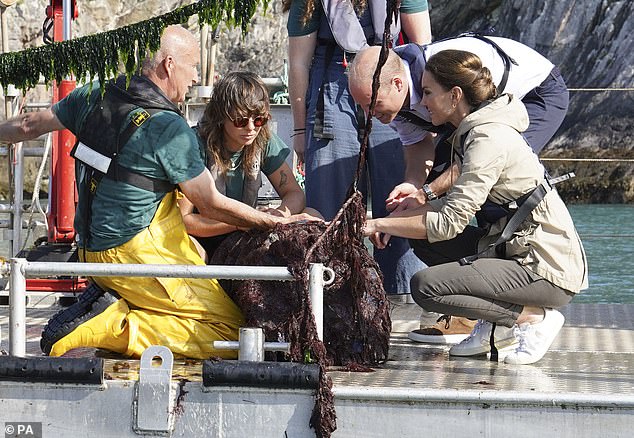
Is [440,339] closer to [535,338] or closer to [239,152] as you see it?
[535,338]

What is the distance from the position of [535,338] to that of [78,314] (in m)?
1.85

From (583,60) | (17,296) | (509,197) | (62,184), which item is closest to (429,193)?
(509,197)

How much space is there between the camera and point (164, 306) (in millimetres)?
4500

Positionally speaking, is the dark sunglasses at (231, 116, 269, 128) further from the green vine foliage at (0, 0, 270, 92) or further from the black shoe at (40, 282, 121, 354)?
the black shoe at (40, 282, 121, 354)

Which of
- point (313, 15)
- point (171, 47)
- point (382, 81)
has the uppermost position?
point (313, 15)

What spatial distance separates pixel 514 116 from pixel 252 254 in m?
1.20

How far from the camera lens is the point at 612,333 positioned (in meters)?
5.28

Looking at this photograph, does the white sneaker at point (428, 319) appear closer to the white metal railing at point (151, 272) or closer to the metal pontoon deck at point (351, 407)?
the metal pontoon deck at point (351, 407)

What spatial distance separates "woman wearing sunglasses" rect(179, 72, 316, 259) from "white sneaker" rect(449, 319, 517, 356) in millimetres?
1037

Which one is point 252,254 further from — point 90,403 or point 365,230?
point 90,403

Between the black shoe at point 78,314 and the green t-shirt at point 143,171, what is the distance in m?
0.20

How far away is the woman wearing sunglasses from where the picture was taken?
4.92m

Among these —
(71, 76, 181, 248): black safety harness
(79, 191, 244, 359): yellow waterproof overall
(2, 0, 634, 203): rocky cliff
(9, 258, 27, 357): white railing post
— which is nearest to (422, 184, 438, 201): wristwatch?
(79, 191, 244, 359): yellow waterproof overall

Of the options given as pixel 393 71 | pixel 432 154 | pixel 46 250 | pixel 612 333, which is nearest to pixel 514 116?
pixel 393 71
